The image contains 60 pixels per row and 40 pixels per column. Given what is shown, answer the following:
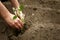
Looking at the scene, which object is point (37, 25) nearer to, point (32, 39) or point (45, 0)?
point (32, 39)

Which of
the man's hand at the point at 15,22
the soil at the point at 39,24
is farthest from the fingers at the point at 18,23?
the soil at the point at 39,24

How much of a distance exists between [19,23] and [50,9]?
521 millimetres

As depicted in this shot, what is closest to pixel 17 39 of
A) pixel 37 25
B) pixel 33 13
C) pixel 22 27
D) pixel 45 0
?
pixel 22 27

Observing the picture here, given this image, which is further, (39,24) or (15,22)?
(39,24)

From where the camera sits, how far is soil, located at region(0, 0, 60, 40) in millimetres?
1891

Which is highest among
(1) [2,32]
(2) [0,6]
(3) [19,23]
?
(2) [0,6]

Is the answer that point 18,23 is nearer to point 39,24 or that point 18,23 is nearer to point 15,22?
point 15,22

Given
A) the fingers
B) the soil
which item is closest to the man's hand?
the fingers

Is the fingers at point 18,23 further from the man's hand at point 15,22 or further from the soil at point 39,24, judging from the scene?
the soil at point 39,24

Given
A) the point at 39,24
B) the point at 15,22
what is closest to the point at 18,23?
the point at 15,22

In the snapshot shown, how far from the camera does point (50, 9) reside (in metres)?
2.26

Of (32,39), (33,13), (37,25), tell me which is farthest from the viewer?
(33,13)

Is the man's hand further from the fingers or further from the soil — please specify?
the soil

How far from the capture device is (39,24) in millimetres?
2029
